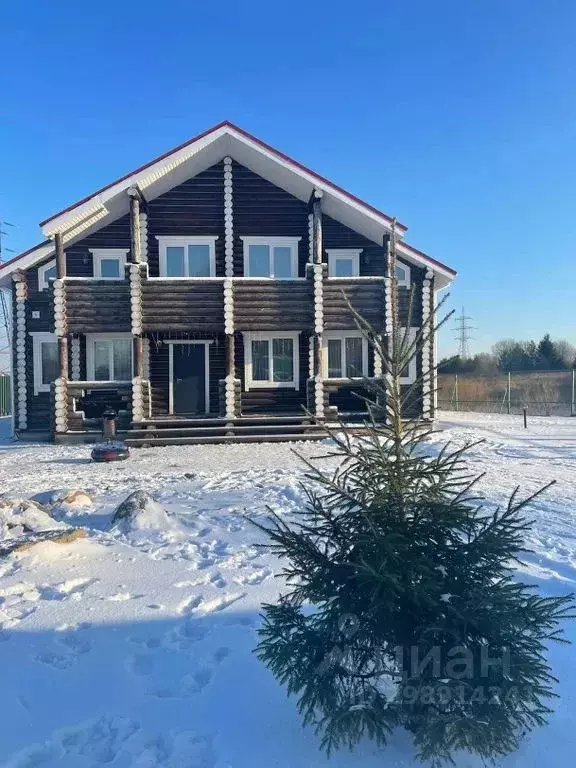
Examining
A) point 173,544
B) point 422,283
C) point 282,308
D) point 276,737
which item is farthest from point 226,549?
point 422,283

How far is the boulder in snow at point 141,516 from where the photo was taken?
18.9 ft

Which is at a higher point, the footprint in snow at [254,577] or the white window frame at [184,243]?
the white window frame at [184,243]

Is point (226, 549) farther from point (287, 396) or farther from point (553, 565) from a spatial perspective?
point (287, 396)

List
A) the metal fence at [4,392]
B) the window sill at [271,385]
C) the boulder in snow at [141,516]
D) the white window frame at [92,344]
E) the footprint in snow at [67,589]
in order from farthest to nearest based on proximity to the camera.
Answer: the metal fence at [4,392]
the window sill at [271,385]
the white window frame at [92,344]
the boulder in snow at [141,516]
the footprint in snow at [67,589]

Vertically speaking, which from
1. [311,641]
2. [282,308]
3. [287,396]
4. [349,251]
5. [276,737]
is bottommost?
[276,737]

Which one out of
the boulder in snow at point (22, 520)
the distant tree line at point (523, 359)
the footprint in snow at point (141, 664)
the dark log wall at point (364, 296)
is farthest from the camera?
→ the distant tree line at point (523, 359)

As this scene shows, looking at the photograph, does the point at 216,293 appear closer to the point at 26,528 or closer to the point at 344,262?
the point at 344,262

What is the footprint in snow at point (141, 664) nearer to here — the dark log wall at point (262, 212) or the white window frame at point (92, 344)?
the white window frame at point (92, 344)

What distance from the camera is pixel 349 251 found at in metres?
15.6

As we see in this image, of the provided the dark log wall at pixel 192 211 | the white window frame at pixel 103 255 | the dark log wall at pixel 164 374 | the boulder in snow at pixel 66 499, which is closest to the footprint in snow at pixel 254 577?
the boulder in snow at pixel 66 499

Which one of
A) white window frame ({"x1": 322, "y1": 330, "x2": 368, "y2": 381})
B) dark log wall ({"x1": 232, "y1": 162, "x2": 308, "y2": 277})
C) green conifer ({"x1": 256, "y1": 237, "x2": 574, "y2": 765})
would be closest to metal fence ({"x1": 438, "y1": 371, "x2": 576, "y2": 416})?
white window frame ({"x1": 322, "y1": 330, "x2": 368, "y2": 381})

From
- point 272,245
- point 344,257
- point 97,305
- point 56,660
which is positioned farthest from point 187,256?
point 56,660

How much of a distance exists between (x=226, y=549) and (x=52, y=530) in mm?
1819

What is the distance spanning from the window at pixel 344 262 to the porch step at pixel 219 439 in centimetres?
515
